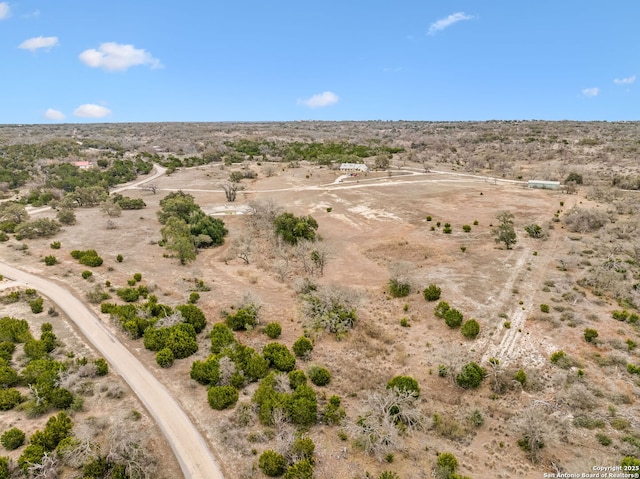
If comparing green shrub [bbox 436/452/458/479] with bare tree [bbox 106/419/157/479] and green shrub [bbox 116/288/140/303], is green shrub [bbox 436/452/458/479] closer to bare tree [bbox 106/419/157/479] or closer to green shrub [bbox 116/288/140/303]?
bare tree [bbox 106/419/157/479]

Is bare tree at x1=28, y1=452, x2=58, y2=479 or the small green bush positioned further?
the small green bush

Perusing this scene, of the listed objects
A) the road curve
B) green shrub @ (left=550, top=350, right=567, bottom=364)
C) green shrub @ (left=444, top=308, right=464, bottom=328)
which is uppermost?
green shrub @ (left=444, top=308, right=464, bottom=328)

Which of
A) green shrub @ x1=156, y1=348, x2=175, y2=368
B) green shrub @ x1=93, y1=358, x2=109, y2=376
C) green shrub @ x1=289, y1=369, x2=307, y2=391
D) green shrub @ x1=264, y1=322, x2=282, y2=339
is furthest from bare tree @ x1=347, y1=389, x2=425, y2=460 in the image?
green shrub @ x1=93, y1=358, x2=109, y2=376

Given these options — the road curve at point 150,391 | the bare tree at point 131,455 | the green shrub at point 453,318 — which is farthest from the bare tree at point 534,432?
the bare tree at point 131,455

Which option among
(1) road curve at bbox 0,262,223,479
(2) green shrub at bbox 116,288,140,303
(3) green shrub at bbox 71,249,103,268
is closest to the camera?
(1) road curve at bbox 0,262,223,479

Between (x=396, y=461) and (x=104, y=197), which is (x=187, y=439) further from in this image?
(x=104, y=197)

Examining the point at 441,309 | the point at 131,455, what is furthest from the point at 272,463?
the point at 441,309

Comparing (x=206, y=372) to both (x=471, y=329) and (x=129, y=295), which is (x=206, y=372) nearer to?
(x=129, y=295)
